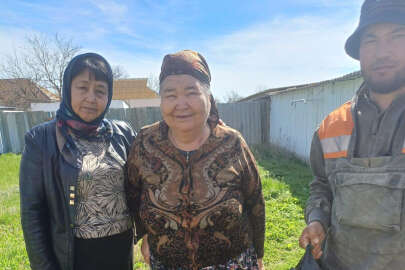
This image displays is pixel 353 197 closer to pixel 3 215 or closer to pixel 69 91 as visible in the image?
pixel 69 91

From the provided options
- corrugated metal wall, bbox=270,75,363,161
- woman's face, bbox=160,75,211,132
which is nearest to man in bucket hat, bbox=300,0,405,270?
woman's face, bbox=160,75,211,132

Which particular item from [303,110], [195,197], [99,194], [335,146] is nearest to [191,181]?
[195,197]

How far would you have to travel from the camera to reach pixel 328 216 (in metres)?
1.56

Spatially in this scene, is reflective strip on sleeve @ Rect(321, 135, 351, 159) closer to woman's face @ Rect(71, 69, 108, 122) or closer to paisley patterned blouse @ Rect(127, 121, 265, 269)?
paisley patterned blouse @ Rect(127, 121, 265, 269)

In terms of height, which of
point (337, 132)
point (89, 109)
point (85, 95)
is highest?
point (85, 95)

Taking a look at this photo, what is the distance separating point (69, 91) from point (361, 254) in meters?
2.12

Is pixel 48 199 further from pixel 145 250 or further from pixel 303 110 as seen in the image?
pixel 303 110

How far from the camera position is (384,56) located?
129 centimetres

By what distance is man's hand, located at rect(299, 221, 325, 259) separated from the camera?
149 centimetres

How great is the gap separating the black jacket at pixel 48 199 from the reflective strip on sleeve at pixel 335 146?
163 centimetres

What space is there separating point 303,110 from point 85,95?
7398 mm

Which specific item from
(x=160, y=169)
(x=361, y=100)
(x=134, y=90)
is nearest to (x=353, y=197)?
(x=361, y=100)

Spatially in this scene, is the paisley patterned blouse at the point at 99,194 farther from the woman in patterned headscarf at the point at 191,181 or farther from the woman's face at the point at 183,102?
the woman's face at the point at 183,102

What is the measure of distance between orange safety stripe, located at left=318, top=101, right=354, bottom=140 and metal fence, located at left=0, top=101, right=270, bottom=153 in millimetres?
9022
